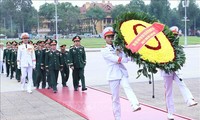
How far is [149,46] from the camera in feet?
20.5

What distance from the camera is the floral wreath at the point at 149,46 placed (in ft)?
20.1

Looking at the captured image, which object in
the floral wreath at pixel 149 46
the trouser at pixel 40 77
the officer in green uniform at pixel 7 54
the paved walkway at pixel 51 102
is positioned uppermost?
the floral wreath at pixel 149 46

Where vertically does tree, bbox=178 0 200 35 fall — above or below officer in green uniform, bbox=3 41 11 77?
above

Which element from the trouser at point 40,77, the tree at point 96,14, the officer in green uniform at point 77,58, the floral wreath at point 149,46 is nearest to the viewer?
the floral wreath at point 149,46

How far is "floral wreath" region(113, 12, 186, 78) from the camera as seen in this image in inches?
241

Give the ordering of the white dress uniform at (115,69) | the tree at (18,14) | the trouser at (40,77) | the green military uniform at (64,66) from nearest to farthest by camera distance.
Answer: the white dress uniform at (115,69), the green military uniform at (64,66), the trouser at (40,77), the tree at (18,14)

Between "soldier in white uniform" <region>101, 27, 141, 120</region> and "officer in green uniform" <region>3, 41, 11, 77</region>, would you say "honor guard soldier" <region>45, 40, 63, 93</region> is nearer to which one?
"soldier in white uniform" <region>101, 27, 141, 120</region>

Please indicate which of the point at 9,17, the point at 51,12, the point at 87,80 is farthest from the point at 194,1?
the point at 87,80

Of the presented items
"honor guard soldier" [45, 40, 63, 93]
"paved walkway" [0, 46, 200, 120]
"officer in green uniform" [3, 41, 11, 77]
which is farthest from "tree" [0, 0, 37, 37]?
"honor guard soldier" [45, 40, 63, 93]

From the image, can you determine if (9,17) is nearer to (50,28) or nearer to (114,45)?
(50,28)

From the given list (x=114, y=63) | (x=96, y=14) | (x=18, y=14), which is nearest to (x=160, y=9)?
(x=96, y=14)

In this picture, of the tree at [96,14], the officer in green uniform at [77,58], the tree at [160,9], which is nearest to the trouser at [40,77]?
the officer in green uniform at [77,58]

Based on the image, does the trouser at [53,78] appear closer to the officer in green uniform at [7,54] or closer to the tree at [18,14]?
the officer in green uniform at [7,54]

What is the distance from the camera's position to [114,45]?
634 cm
